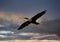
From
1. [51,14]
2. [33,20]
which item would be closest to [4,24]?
[33,20]

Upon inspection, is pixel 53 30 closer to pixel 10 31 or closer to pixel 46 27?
pixel 46 27

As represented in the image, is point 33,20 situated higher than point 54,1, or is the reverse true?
point 54,1

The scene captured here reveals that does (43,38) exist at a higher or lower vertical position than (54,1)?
lower

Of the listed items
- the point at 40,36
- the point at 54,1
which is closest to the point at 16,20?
the point at 40,36

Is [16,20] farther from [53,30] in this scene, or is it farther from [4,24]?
[53,30]

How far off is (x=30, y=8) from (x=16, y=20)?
1.22ft

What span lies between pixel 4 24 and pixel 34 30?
2.02 feet

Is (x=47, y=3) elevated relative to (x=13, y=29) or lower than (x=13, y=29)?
elevated

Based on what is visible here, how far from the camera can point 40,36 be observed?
178 inches

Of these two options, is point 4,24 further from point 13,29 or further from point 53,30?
point 53,30

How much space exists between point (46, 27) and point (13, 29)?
0.67m

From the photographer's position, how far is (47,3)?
4613mm

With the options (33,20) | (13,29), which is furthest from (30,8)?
(13,29)

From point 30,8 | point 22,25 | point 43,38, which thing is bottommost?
point 43,38
